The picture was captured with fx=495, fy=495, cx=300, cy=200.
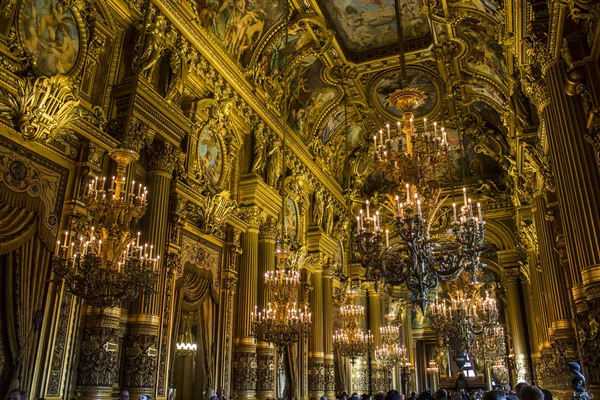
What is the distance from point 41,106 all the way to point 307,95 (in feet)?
33.8

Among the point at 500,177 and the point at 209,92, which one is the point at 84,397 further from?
the point at 500,177

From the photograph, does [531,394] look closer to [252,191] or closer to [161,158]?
[161,158]

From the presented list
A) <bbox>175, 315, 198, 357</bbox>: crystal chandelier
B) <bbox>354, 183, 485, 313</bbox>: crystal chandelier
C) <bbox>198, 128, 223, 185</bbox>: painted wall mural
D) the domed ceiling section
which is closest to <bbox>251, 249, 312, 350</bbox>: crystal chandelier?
<bbox>198, 128, 223, 185</bbox>: painted wall mural

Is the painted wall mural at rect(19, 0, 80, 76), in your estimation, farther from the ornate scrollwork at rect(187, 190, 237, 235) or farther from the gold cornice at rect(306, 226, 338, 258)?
the gold cornice at rect(306, 226, 338, 258)

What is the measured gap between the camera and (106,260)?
20.0ft

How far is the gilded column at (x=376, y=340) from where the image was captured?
64.1 feet

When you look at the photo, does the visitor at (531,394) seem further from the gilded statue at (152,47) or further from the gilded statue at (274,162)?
the gilded statue at (274,162)

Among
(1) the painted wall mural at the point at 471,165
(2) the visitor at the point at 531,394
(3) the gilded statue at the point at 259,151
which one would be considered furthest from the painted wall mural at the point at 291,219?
(2) the visitor at the point at 531,394

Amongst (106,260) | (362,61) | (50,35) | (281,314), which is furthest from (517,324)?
(50,35)

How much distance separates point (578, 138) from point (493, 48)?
850 cm

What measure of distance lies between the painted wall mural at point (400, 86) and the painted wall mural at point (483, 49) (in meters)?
1.80

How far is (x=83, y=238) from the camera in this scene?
597 centimetres

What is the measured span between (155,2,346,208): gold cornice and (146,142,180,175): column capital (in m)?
2.62

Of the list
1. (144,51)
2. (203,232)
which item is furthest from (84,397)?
(144,51)
